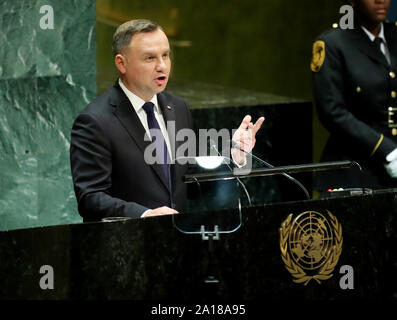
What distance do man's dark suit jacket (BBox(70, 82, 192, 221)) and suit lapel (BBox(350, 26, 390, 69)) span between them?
1.37 metres

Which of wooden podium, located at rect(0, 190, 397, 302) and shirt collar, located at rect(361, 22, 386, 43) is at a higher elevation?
shirt collar, located at rect(361, 22, 386, 43)

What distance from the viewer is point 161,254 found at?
11.2 ft

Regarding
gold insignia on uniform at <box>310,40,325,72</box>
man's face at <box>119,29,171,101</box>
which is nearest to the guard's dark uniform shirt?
gold insignia on uniform at <box>310,40,325,72</box>

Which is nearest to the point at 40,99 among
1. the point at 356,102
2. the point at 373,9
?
the point at 356,102

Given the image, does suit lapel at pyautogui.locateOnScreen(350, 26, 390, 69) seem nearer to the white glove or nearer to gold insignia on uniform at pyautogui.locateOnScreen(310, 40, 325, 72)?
gold insignia on uniform at pyautogui.locateOnScreen(310, 40, 325, 72)

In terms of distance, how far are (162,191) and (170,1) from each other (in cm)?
392

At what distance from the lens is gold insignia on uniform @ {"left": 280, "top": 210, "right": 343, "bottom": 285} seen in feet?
11.6

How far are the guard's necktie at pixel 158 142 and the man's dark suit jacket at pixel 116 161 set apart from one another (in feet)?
0.09

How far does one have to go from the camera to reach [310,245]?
3553 millimetres

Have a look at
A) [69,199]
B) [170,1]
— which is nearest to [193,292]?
[69,199]

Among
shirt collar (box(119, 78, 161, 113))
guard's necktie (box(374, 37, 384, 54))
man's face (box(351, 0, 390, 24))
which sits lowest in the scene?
shirt collar (box(119, 78, 161, 113))

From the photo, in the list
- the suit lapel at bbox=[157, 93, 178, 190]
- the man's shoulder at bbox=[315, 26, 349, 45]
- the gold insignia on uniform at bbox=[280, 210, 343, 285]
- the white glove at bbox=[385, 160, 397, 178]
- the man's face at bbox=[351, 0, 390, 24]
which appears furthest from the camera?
the man's shoulder at bbox=[315, 26, 349, 45]

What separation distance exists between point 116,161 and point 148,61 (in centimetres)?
38
